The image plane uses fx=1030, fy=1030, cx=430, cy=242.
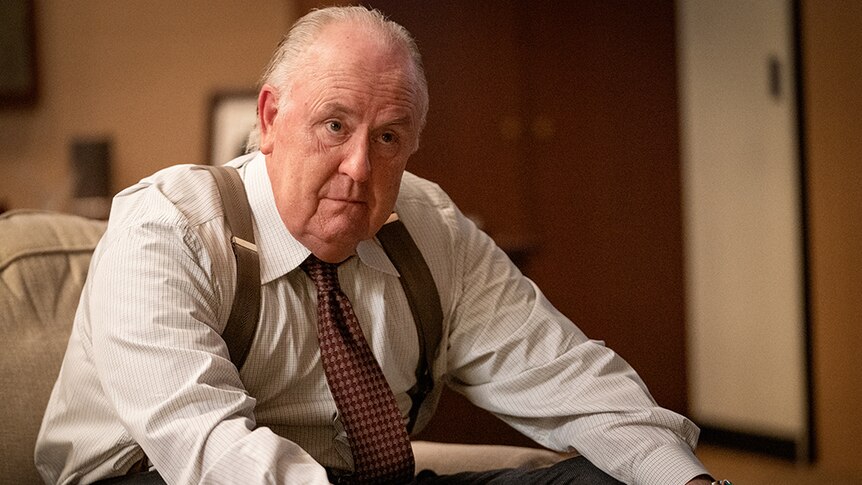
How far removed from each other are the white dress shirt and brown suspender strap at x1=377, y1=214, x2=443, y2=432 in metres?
0.02

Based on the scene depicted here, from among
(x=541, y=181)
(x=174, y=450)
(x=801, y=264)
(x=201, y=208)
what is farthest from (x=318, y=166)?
(x=541, y=181)

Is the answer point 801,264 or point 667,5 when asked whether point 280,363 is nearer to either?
point 801,264

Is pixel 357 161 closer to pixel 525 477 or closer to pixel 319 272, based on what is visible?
pixel 319 272

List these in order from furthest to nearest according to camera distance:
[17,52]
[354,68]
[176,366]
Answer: [17,52] < [354,68] < [176,366]

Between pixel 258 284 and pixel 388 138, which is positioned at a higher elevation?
pixel 388 138

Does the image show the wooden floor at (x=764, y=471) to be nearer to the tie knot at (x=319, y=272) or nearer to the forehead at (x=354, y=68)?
the tie knot at (x=319, y=272)

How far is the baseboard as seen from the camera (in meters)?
3.76

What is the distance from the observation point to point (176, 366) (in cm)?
126

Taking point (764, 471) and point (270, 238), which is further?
point (764, 471)

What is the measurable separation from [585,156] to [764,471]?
146cm

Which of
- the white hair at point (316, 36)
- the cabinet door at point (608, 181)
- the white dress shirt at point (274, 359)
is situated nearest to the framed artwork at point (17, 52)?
the cabinet door at point (608, 181)

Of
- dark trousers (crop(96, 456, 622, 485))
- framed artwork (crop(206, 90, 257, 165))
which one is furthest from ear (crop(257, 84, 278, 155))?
framed artwork (crop(206, 90, 257, 165))

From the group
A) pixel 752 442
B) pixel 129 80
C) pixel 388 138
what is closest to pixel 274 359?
pixel 388 138

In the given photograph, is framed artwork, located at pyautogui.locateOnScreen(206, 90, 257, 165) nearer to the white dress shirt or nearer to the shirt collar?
the white dress shirt
